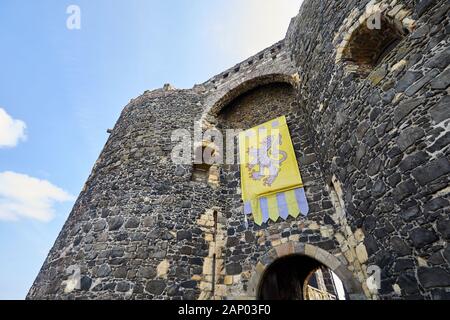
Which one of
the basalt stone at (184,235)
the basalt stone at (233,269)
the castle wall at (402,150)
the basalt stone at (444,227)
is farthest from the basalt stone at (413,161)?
the basalt stone at (184,235)

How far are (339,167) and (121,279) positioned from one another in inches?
177

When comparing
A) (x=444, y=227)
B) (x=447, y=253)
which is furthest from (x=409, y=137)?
(x=447, y=253)

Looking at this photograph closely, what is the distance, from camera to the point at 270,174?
5.79 metres

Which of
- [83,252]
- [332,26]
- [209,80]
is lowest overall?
[83,252]

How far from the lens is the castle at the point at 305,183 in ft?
8.72

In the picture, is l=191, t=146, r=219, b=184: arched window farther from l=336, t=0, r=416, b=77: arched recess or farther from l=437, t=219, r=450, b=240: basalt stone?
l=437, t=219, r=450, b=240: basalt stone

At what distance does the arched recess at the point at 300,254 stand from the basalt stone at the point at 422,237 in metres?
1.66

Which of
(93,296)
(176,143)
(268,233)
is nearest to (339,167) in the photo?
(268,233)

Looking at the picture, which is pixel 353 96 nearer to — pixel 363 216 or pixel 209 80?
pixel 363 216

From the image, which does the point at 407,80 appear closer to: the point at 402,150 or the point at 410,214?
the point at 402,150

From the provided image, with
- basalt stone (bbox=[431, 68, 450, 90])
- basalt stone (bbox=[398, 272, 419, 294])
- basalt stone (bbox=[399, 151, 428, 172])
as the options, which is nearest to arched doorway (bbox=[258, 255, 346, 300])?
basalt stone (bbox=[398, 272, 419, 294])

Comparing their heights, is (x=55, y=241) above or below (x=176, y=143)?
below

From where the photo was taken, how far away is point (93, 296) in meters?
4.30

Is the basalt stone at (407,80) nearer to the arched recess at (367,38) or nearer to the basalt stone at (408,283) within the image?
the arched recess at (367,38)
